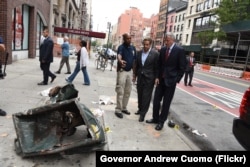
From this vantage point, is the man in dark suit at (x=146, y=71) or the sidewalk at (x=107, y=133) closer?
the sidewalk at (x=107, y=133)

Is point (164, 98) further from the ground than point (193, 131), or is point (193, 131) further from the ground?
point (164, 98)

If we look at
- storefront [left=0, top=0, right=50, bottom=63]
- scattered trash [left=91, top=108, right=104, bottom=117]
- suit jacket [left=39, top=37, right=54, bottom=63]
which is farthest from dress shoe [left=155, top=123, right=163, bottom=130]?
storefront [left=0, top=0, right=50, bottom=63]

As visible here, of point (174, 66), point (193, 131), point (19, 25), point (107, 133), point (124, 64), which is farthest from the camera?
point (19, 25)

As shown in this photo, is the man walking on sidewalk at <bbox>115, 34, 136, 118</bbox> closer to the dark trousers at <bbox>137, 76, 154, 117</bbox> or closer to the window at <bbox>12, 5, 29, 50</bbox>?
the dark trousers at <bbox>137, 76, 154, 117</bbox>

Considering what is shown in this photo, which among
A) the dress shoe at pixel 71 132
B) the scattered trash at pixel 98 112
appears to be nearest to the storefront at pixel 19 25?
the scattered trash at pixel 98 112

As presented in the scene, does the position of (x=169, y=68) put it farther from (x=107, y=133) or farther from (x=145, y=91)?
(x=107, y=133)

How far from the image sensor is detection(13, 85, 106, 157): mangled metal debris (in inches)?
133

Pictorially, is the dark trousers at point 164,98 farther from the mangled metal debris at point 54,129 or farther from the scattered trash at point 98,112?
the mangled metal debris at point 54,129

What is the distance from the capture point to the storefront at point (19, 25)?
11.9 m

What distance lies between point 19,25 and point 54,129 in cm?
1361

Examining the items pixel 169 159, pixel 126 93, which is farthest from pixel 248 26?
pixel 169 159

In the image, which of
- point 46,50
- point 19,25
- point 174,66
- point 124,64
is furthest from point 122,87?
point 19,25

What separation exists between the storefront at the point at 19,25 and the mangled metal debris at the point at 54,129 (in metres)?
9.59

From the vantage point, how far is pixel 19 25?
15.6 m
